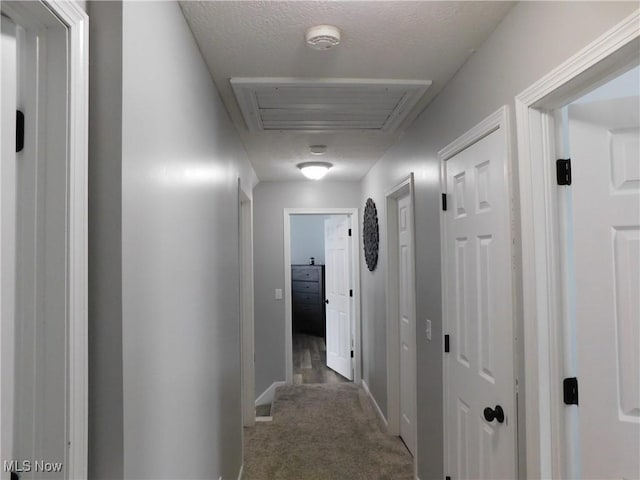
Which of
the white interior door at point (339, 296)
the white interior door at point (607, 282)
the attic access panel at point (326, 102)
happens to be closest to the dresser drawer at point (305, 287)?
the white interior door at point (339, 296)

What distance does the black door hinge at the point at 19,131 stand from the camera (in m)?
0.77

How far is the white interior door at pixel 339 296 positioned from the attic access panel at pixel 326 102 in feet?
7.81

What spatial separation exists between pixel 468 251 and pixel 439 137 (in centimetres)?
71

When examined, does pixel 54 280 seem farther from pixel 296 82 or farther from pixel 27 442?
pixel 296 82

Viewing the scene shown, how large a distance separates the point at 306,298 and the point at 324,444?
473cm

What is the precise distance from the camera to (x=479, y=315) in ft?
5.50

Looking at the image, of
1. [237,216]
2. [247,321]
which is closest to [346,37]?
[237,216]

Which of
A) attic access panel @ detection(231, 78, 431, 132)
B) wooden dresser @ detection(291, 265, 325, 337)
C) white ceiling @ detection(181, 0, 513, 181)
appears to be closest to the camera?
white ceiling @ detection(181, 0, 513, 181)

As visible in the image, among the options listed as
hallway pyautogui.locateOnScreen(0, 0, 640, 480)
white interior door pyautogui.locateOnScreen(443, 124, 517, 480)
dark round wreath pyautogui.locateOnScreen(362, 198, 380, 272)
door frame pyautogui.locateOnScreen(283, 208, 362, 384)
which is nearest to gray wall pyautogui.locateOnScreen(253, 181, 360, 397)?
door frame pyautogui.locateOnScreen(283, 208, 362, 384)

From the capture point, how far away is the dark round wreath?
372 cm

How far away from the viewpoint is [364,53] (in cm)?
166

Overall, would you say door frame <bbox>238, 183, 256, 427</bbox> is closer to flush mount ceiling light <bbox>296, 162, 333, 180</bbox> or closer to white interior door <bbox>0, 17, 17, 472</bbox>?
flush mount ceiling light <bbox>296, 162, 333, 180</bbox>

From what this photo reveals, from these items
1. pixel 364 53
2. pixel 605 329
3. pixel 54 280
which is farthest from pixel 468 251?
pixel 54 280

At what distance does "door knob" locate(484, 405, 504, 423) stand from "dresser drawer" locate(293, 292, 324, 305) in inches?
240
